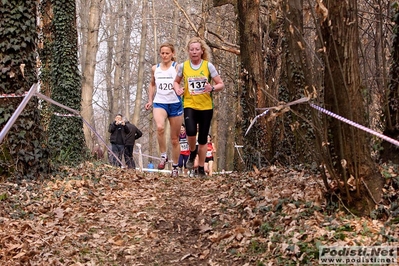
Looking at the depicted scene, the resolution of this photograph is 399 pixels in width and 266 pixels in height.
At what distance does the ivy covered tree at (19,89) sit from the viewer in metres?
7.12

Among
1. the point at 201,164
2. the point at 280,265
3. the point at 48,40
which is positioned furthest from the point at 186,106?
the point at 48,40

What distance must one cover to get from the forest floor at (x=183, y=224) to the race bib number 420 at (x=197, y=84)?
1.74 meters

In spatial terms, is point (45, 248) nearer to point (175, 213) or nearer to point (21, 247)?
point (21, 247)

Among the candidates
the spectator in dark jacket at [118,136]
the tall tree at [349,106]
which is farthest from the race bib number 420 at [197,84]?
the spectator in dark jacket at [118,136]

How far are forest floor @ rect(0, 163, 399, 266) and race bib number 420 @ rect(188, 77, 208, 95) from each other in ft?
5.69

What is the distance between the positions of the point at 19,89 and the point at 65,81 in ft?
15.5

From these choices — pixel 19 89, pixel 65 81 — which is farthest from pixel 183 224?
pixel 65 81

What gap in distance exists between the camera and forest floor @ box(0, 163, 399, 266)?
4.26m

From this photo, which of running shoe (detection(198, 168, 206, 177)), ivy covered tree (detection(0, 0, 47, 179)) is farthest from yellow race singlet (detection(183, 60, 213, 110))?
ivy covered tree (detection(0, 0, 47, 179))

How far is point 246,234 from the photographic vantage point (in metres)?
4.98

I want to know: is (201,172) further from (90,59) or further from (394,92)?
(90,59)

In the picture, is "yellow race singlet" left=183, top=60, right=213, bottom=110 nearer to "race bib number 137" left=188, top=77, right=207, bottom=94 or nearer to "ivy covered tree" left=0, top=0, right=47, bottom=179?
"race bib number 137" left=188, top=77, right=207, bottom=94

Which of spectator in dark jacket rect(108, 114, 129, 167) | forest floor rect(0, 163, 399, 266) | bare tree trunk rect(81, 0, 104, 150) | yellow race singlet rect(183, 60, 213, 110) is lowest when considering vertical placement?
forest floor rect(0, 163, 399, 266)

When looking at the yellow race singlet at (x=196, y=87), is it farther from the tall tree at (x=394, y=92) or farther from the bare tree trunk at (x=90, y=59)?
the bare tree trunk at (x=90, y=59)
